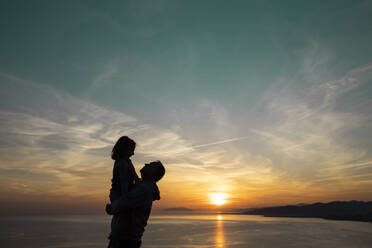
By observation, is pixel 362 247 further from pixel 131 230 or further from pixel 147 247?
pixel 131 230

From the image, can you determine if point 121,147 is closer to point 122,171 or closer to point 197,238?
point 122,171

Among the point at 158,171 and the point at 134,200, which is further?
the point at 158,171

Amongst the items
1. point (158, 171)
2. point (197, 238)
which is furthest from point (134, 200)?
point (197, 238)

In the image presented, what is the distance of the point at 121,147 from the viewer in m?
2.97

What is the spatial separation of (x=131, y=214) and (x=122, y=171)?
0.47m

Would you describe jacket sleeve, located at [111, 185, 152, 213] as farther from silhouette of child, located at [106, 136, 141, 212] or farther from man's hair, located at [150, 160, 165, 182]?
man's hair, located at [150, 160, 165, 182]

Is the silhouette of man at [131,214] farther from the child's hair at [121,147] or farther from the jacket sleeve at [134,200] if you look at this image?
the child's hair at [121,147]

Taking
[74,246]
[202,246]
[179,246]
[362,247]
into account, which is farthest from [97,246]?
[362,247]

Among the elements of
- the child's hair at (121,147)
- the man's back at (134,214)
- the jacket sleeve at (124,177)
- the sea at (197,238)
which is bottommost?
the sea at (197,238)

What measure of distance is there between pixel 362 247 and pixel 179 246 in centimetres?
2888

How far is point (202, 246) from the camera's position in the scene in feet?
137

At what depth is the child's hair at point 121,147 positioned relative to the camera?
2.96 metres

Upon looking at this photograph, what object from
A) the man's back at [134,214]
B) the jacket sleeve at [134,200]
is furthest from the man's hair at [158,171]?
the jacket sleeve at [134,200]

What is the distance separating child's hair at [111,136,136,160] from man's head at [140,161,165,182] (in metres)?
0.29
